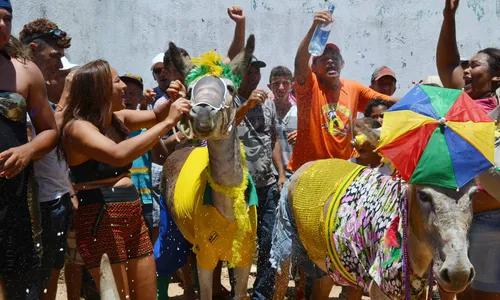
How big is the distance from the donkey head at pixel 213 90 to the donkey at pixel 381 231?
896mm

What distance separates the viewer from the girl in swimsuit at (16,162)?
13.1ft

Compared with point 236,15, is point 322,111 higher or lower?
lower

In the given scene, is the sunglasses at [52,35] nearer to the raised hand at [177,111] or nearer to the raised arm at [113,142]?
the raised arm at [113,142]

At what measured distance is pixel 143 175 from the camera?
756cm

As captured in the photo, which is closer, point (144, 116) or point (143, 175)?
point (144, 116)

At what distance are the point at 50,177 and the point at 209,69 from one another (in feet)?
5.26

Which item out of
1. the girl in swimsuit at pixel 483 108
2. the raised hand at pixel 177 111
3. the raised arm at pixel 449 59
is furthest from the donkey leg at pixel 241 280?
the raised arm at pixel 449 59

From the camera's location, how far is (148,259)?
507 centimetres

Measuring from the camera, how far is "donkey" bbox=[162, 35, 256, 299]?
18.2 feet

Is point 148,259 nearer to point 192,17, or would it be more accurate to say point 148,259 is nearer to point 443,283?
point 443,283

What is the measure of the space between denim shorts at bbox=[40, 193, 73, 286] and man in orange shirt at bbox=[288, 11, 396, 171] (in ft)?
8.13

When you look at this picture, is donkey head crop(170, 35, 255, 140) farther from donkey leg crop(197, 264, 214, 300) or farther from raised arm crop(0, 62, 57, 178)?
raised arm crop(0, 62, 57, 178)

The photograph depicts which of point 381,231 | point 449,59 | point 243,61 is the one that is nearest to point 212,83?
point 243,61

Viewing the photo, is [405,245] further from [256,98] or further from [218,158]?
[256,98]
